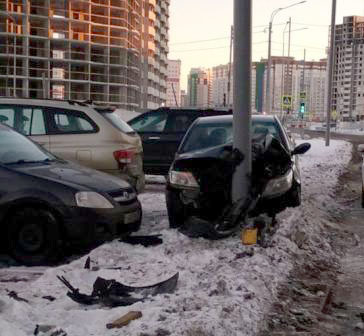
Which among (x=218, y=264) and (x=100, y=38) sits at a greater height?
(x=100, y=38)

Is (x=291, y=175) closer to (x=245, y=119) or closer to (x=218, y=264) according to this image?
(x=245, y=119)

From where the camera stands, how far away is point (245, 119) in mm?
7754

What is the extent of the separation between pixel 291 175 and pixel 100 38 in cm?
7066

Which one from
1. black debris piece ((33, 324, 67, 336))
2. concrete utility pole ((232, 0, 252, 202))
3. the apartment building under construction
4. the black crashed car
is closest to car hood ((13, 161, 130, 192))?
the black crashed car

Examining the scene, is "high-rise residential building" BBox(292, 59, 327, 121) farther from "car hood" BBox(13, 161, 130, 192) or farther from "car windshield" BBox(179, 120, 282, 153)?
"car hood" BBox(13, 161, 130, 192)

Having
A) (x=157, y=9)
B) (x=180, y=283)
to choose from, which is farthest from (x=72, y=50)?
(x=180, y=283)

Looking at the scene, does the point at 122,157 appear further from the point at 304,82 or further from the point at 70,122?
the point at 304,82

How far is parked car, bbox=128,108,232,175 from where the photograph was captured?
13.4 metres

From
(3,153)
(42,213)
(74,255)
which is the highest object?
(3,153)

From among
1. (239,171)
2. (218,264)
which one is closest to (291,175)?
(239,171)

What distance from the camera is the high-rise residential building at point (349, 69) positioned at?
9726 centimetres

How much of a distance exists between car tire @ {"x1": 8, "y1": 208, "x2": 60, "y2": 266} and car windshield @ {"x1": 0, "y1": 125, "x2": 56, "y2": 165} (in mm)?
737

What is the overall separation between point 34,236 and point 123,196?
115 centimetres

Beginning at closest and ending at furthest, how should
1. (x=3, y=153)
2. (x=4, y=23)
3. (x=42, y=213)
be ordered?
1. (x=42, y=213)
2. (x=3, y=153)
3. (x=4, y=23)
